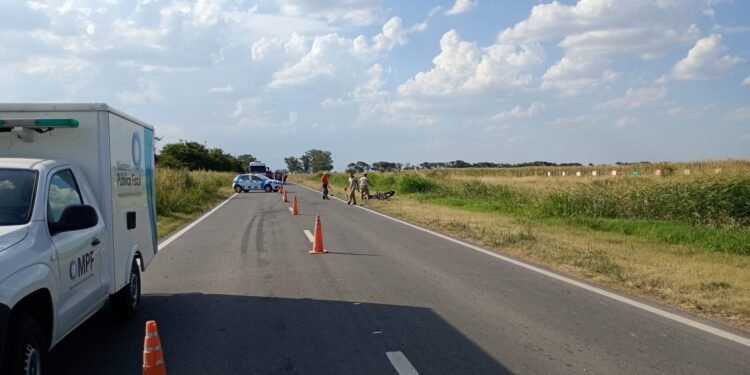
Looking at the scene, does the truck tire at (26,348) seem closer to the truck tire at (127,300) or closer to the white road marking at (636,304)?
the truck tire at (127,300)

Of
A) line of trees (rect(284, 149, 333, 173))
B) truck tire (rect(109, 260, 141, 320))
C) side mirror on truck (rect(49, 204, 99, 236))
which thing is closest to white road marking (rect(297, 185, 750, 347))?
truck tire (rect(109, 260, 141, 320))

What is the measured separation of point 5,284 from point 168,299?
15.7 ft

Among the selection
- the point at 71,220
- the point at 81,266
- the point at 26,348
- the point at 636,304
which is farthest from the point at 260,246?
the point at 26,348

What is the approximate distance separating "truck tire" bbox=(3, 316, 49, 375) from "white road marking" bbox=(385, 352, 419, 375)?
2.73 meters

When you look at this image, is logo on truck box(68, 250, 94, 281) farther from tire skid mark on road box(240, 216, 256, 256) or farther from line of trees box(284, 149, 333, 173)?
line of trees box(284, 149, 333, 173)

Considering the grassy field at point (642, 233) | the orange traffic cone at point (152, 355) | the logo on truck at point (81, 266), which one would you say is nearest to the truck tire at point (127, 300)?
the logo on truck at point (81, 266)

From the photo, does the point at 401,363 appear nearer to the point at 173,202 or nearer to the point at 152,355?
the point at 152,355

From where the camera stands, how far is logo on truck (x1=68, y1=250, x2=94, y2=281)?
17.4 feet

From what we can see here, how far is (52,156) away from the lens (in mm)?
6262

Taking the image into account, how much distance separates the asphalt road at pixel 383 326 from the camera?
19.0 feet

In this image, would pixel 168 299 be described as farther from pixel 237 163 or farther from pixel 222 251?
pixel 237 163

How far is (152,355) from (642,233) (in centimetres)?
1501

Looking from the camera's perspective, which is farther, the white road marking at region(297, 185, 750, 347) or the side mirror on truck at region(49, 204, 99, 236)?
the white road marking at region(297, 185, 750, 347)

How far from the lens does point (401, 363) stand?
5.75 metres
